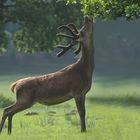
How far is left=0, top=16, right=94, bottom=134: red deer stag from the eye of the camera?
1534 centimetres

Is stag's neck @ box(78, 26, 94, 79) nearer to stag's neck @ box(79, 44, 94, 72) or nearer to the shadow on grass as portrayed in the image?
stag's neck @ box(79, 44, 94, 72)

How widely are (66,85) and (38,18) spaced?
23.4m

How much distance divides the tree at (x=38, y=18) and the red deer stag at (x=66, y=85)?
22.1 metres

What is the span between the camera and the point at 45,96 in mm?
15508

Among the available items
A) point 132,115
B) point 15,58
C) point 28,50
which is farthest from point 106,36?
point 132,115

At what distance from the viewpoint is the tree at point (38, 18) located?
1501 inches

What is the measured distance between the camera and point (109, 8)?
1762 centimetres

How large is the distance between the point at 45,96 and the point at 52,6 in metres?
24.8

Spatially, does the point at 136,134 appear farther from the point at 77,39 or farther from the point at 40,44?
the point at 40,44

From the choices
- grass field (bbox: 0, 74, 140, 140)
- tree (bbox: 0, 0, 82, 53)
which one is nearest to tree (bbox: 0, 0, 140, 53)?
tree (bbox: 0, 0, 82, 53)

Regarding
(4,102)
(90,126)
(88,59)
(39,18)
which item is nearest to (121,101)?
(4,102)

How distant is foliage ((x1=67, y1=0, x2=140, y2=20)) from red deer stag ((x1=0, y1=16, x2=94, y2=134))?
1710 millimetres

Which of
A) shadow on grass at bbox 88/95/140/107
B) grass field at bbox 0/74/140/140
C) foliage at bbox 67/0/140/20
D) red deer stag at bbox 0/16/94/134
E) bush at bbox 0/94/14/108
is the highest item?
foliage at bbox 67/0/140/20

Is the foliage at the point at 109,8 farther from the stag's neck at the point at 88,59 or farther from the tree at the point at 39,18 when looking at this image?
the tree at the point at 39,18
